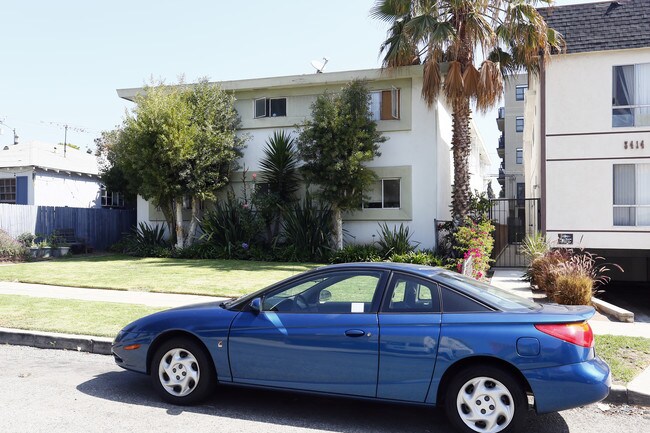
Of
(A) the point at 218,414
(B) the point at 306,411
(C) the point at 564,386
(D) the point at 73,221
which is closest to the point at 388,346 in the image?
(B) the point at 306,411

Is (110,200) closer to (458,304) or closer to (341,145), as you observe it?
(341,145)

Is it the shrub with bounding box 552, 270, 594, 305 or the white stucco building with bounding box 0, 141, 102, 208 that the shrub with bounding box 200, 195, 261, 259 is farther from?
the shrub with bounding box 552, 270, 594, 305

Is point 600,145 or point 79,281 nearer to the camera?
point 79,281

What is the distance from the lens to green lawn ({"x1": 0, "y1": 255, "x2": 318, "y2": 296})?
482 inches

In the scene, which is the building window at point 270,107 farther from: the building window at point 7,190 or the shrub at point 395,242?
the building window at point 7,190

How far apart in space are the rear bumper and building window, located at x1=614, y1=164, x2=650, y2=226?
529 inches

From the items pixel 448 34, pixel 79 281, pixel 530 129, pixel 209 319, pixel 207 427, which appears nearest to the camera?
pixel 207 427

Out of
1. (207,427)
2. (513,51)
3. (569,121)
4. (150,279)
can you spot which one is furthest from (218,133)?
(207,427)

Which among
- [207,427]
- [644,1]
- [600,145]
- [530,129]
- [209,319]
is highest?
[644,1]

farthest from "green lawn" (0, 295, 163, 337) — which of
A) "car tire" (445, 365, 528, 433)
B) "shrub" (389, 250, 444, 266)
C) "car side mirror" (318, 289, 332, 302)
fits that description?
"shrub" (389, 250, 444, 266)

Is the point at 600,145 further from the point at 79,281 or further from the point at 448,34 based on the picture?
the point at 79,281

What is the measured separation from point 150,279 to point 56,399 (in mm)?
8023

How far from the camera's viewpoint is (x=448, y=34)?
16.2 meters

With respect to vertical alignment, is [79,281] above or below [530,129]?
below
